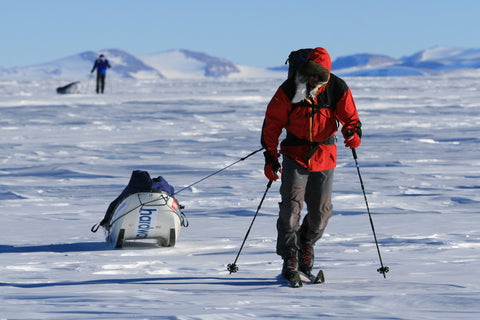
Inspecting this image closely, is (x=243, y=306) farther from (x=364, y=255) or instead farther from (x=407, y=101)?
(x=407, y=101)

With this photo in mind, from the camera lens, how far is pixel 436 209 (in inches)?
265

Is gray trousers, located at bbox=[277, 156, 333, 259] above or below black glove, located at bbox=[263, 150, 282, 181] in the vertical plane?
below

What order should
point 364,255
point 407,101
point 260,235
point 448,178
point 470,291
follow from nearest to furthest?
point 470,291
point 364,255
point 260,235
point 448,178
point 407,101

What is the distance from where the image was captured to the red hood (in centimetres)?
389

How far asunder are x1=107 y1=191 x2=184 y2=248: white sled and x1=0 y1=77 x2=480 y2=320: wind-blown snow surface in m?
0.10

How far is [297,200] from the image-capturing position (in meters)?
3.99

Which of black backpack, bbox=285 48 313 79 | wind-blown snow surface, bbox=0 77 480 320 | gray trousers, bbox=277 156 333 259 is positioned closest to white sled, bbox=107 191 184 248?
wind-blown snow surface, bbox=0 77 480 320

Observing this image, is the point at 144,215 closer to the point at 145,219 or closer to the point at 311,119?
the point at 145,219

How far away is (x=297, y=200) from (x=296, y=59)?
740 mm

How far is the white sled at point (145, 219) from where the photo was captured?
16.8ft

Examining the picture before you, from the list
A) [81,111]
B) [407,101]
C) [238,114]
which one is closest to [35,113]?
[81,111]

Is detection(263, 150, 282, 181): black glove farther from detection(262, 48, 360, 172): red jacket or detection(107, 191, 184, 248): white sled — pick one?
detection(107, 191, 184, 248): white sled

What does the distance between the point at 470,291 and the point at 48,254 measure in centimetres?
274

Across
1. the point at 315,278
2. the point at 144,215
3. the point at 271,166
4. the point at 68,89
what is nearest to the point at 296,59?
the point at 271,166
